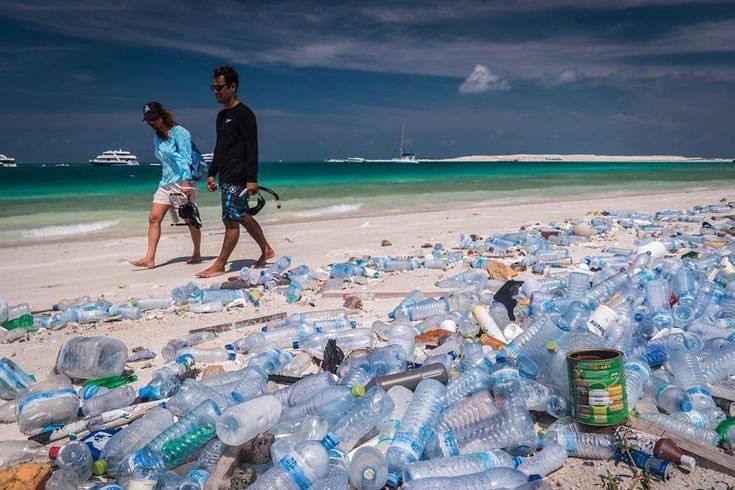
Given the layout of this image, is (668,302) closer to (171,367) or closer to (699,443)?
(699,443)

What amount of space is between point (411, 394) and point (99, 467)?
4.48 feet

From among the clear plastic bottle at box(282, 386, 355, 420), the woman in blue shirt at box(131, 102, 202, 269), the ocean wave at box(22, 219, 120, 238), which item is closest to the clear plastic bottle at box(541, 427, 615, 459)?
the clear plastic bottle at box(282, 386, 355, 420)

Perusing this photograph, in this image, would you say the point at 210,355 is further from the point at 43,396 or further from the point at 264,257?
the point at 264,257

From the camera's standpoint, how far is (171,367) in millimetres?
3369

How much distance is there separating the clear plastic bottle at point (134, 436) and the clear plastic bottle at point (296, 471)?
71 cm

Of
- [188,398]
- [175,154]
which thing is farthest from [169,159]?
[188,398]

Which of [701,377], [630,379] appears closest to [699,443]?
[630,379]

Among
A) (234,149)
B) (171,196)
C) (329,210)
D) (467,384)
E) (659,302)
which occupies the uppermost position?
(234,149)

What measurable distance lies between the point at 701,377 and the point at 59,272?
6771 mm

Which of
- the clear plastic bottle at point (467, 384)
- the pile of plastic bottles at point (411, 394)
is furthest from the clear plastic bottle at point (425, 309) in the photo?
the clear plastic bottle at point (467, 384)

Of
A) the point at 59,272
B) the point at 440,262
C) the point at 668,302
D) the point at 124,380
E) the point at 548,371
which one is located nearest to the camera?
the point at 548,371

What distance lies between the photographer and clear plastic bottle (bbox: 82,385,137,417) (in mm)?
2941

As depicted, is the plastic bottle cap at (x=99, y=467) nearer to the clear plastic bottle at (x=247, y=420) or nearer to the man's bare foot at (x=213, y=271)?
the clear plastic bottle at (x=247, y=420)

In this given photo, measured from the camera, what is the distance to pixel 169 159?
6.14 meters
